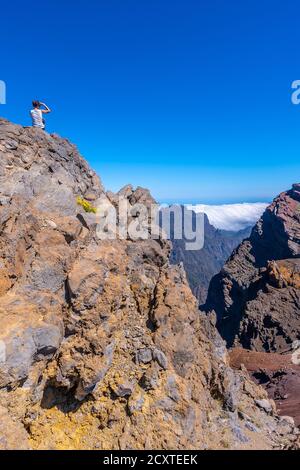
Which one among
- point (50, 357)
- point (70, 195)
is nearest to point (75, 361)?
point (50, 357)

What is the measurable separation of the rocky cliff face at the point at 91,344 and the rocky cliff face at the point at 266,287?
74.2m

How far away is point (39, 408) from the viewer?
1513cm

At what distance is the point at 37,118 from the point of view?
2683cm

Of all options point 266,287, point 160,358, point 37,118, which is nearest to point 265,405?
point 160,358

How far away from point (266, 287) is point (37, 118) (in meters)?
88.0

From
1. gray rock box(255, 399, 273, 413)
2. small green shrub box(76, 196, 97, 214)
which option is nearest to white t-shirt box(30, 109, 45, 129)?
small green shrub box(76, 196, 97, 214)

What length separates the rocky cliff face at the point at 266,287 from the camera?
93062 millimetres

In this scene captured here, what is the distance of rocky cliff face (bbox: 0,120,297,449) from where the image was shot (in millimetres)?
14930

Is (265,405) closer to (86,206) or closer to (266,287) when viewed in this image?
(86,206)

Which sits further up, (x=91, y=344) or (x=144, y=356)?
(x=91, y=344)

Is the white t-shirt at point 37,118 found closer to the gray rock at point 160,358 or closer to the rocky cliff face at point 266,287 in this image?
the gray rock at point 160,358

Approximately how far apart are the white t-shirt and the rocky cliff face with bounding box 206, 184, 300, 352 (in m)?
78.7

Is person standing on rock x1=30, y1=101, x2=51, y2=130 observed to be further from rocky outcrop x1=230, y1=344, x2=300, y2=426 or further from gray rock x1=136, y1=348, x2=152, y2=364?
rocky outcrop x1=230, y1=344, x2=300, y2=426
